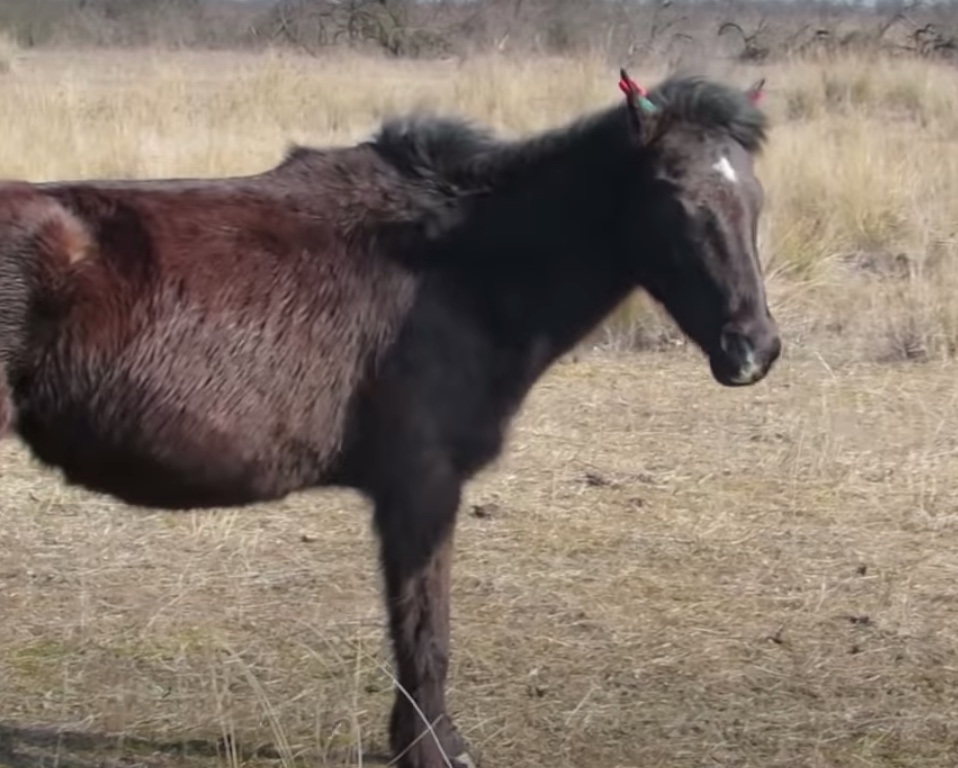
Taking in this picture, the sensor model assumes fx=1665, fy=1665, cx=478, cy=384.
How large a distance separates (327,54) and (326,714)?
2196 centimetres

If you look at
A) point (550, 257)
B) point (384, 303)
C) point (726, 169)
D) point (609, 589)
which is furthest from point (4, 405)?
point (609, 589)

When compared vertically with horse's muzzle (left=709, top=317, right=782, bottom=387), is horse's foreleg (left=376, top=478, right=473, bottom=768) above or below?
below

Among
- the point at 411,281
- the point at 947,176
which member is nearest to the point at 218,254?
the point at 411,281

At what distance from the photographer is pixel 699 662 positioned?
5.10m

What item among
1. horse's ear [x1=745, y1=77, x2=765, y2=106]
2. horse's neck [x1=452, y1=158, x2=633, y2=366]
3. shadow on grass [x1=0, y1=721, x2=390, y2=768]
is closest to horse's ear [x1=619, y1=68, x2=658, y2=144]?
horse's neck [x1=452, y1=158, x2=633, y2=366]

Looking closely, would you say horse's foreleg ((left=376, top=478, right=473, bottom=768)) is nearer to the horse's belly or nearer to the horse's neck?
the horse's belly

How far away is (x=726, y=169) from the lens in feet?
13.9

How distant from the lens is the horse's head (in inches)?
165

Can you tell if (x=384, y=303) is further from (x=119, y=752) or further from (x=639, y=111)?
(x=119, y=752)

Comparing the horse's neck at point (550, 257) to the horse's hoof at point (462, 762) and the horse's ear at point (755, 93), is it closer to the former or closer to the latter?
the horse's ear at point (755, 93)

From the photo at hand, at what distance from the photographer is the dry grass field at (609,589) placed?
4660 mm

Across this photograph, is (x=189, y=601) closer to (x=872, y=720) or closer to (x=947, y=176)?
(x=872, y=720)

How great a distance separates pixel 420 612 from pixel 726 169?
139 cm

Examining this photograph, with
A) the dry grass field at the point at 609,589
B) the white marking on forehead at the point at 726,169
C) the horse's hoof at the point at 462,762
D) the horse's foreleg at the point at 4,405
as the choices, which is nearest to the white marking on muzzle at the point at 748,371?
the white marking on forehead at the point at 726,169
